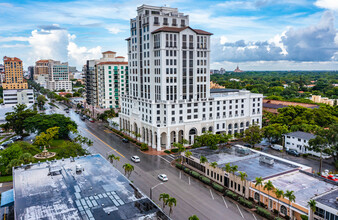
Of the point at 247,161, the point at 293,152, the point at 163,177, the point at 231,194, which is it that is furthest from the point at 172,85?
the point at 231,194

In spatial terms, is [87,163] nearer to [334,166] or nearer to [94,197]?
[94,197]

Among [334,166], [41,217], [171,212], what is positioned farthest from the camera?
[334,166]

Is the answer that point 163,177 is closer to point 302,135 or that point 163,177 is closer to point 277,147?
point 277,147

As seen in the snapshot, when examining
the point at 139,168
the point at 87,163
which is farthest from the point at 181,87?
the point at 87,163

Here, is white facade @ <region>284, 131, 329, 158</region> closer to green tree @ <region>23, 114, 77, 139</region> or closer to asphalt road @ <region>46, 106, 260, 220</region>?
asphalt road @ <region>46, 106, 260, 220</region>

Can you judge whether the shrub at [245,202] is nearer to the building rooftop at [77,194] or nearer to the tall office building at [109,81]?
the building rooftop at [77,194]

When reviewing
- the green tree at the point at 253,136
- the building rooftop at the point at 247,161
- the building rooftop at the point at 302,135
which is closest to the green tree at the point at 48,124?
the building rooftop at the point at 247,161

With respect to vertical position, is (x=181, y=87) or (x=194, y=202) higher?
(x=181, y=87)
